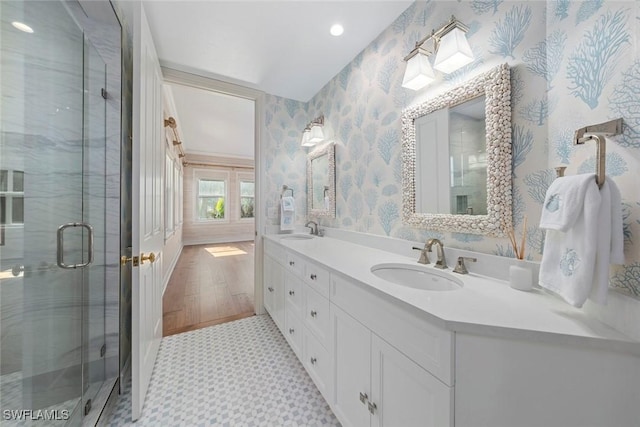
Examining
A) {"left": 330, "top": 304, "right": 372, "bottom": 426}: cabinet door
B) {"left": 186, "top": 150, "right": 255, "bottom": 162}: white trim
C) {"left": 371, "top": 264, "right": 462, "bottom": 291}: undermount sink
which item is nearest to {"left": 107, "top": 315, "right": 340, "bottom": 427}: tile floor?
{"left": 330, "top": 304, "right": 372, "bottom": 426}: cabinet door

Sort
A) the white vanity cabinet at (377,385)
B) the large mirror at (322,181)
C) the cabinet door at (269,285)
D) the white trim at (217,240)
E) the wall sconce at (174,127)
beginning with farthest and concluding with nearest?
the white trim at (217,240) → the wall sconce at (174,127) → the large mirror at (322,181) → the cabinet door at (269,285) → the white vanity cabinet at (377,385)

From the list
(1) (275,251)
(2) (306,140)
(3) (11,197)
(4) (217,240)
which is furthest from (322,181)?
(4) (217,240)

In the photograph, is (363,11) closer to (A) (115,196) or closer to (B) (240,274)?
(A) (115,196)

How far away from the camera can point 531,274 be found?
35.8 inches

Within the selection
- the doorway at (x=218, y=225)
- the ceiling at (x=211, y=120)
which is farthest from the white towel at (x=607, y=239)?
the ceiling at (x=211, y=120)

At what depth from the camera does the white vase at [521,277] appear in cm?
90

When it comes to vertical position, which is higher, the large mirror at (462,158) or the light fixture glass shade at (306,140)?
the light fixture glass shade at (306,140)

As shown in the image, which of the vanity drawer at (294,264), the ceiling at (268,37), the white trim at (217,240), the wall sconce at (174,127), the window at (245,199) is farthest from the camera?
the window at (245,199)

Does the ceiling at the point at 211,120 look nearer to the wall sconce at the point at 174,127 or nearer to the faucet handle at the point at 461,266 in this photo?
the wall sconce at the point at 174,127

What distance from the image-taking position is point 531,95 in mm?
959

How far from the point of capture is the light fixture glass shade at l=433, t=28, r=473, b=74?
1.12 m

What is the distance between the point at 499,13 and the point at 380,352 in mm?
1591

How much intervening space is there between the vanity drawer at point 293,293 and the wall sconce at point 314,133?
4.70ft

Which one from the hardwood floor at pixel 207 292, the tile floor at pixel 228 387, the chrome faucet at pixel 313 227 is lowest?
the tile floor at pixel 228 387
